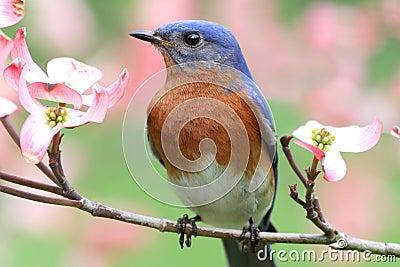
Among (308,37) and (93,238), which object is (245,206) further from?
(308,37)

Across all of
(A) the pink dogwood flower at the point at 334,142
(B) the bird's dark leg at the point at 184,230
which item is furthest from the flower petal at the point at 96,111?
(B) the bird's dark leg at the point at 184,230

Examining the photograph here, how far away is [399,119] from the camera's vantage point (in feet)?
12.0

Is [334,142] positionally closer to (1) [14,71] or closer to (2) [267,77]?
(1) [14,71]

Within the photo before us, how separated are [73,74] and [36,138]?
27cm

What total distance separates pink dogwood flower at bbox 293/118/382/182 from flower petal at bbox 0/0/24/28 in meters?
0.70

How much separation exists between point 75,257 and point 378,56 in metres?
1.78

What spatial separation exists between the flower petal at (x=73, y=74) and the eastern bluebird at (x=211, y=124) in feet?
2.46

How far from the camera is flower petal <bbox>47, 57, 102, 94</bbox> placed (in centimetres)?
181

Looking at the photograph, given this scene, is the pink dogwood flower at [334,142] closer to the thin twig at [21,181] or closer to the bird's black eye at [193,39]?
the thin twig at [21,181]

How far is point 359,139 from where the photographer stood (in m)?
1.82

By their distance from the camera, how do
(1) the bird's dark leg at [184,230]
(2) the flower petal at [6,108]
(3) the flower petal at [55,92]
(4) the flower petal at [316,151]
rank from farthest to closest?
1. (1) the bird's dark leg at [184,230]
2. (4) the flower petal at [316,151]
3. (3) the flower petal at [55,92]
4. (2) the flower petal at [6,108]

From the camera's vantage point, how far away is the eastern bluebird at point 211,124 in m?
2.64

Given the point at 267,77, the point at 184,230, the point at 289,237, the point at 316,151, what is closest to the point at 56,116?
the point at 316,151

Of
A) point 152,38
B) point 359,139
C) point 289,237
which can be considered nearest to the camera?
point 359,139
